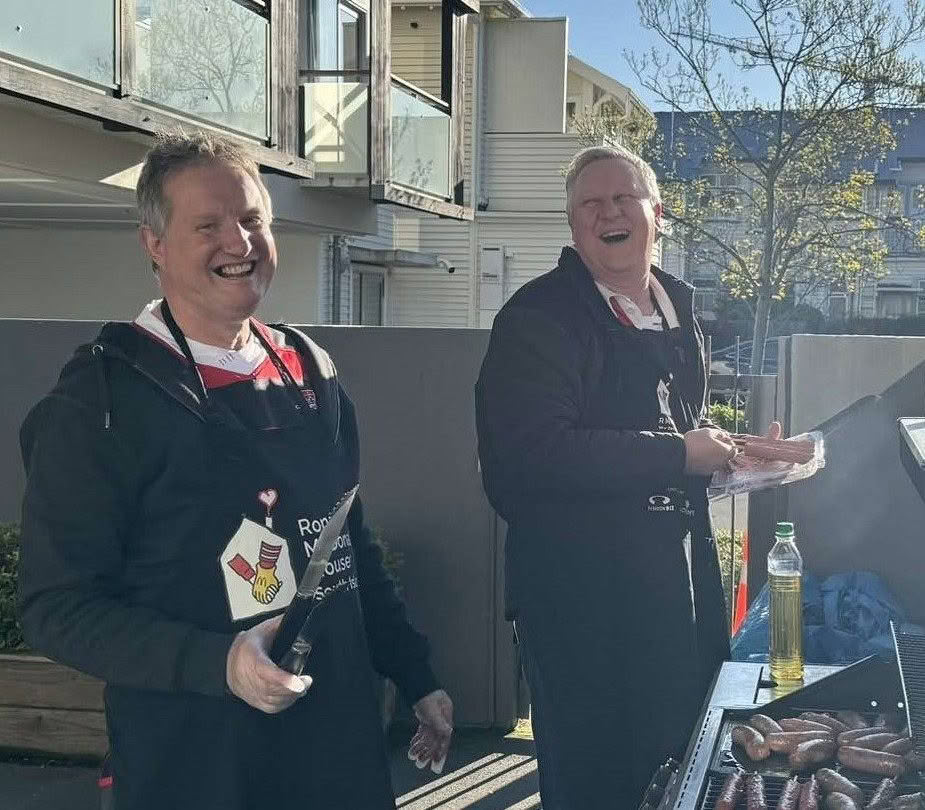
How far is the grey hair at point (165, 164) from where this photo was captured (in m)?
2.15

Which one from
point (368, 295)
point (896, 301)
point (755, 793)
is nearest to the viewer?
point (755, 793)

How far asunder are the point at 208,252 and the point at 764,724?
1.46 m

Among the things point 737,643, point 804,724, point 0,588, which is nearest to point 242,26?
point 0,588

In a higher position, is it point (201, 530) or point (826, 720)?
point (201, 530)

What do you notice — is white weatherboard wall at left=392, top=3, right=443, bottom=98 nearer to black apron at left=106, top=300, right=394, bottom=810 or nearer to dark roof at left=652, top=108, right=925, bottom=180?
dark roof at left=652, top=108, right=925, bottom=180

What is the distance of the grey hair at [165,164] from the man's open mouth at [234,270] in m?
0.13

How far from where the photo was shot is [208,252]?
84.8 inches

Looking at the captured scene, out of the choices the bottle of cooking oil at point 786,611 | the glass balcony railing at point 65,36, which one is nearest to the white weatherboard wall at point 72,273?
the glass balcony railing at point 65,36

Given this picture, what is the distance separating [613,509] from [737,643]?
1609 mm

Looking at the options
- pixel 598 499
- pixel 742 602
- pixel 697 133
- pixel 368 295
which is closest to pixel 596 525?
pixel 598 499

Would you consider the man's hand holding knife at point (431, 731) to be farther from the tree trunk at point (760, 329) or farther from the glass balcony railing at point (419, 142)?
the tree trunk at point (760, 329)

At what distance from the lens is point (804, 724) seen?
244 cm

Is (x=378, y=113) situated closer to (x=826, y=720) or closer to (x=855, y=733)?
(x=826, y=720)

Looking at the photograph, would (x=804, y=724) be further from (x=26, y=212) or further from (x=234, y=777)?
(x=26, y=212)
